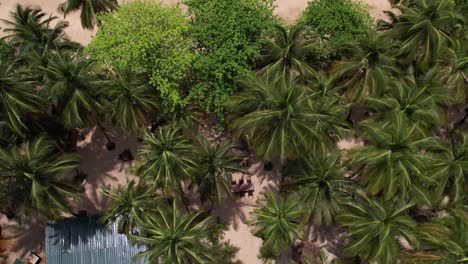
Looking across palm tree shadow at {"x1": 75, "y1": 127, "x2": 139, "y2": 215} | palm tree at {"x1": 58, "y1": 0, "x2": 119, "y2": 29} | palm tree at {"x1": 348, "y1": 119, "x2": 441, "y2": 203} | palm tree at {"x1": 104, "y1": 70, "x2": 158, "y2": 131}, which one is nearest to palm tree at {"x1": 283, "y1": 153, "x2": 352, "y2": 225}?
palm tree at {"x1": 348, "y1": 119, "x2": 441, "y2": 203}

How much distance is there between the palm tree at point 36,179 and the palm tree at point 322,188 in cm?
1396

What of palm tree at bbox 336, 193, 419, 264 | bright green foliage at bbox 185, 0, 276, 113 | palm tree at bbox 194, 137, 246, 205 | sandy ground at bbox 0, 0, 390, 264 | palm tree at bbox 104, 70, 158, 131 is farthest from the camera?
sandy ground at bbox 0, 0, 390, 264

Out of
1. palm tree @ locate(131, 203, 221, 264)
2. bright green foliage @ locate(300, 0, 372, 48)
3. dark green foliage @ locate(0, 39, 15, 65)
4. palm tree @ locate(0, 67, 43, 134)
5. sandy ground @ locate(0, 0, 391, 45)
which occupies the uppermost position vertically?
sandy ground @ locate(0, 0, 391, 45)

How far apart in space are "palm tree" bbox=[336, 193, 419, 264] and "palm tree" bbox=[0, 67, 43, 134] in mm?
20028

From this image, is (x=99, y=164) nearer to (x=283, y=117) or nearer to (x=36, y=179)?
(x=36, y=179)

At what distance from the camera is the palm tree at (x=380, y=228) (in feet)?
66.1

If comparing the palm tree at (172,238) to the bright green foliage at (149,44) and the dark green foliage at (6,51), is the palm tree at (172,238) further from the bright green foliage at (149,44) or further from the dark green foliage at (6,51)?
the dark green foliage at (6,51)

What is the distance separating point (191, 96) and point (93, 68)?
641 centimetres

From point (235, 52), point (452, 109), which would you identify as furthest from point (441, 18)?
point (235, 52)

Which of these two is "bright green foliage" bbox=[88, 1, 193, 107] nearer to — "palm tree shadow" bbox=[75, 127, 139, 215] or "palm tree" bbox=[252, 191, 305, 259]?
"palm tree shadow" bbox=[75, 127, 139, 215]

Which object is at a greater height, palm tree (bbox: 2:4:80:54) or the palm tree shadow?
palm tree (bbox: 2:4:80:54)

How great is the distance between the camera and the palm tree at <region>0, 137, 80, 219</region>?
2053cm

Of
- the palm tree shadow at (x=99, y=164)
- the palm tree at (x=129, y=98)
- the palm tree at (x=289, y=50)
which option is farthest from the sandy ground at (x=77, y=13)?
the palm tree at (x=129, y=98)

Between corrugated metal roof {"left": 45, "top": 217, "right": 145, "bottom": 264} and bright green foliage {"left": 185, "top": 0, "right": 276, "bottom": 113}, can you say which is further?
corrugated metal roof {"left": 45, "top": 217, "right": 145, "bottom": 264}
